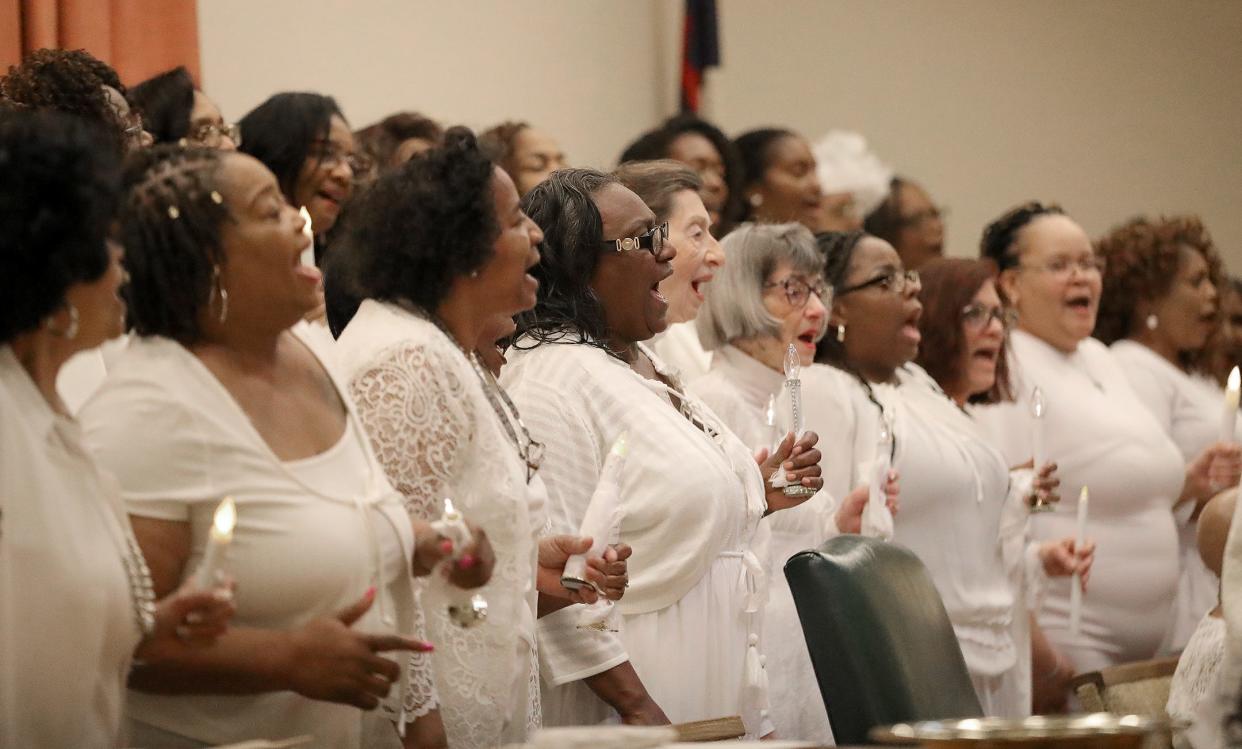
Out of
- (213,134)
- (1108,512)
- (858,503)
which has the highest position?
(213,134)

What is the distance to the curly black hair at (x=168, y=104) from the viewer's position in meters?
4.00

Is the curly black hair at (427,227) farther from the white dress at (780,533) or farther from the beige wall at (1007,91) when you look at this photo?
the beige wall at (1007,91)

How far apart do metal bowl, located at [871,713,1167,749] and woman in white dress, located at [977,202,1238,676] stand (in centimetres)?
299

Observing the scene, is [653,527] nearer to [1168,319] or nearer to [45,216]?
[45,216]

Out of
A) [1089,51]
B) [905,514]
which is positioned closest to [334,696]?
[905,514]

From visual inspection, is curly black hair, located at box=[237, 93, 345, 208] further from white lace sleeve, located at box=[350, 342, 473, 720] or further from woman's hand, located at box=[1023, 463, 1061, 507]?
woman's hand, located at box=[1023, 463, 1061, 507]

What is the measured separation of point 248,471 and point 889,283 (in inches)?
102

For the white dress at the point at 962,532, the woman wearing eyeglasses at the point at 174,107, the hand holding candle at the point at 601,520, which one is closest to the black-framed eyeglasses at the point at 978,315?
the white dress at the point at 962,532

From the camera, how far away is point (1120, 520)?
5.06 metres

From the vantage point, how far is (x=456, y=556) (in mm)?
2379

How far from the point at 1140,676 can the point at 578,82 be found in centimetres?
425

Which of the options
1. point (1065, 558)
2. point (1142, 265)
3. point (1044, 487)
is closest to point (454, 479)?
point (1044, 487)

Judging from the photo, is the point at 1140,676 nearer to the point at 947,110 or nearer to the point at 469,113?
the point at 469,113

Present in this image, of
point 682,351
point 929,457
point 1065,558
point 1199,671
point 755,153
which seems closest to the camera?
point 1199,671
